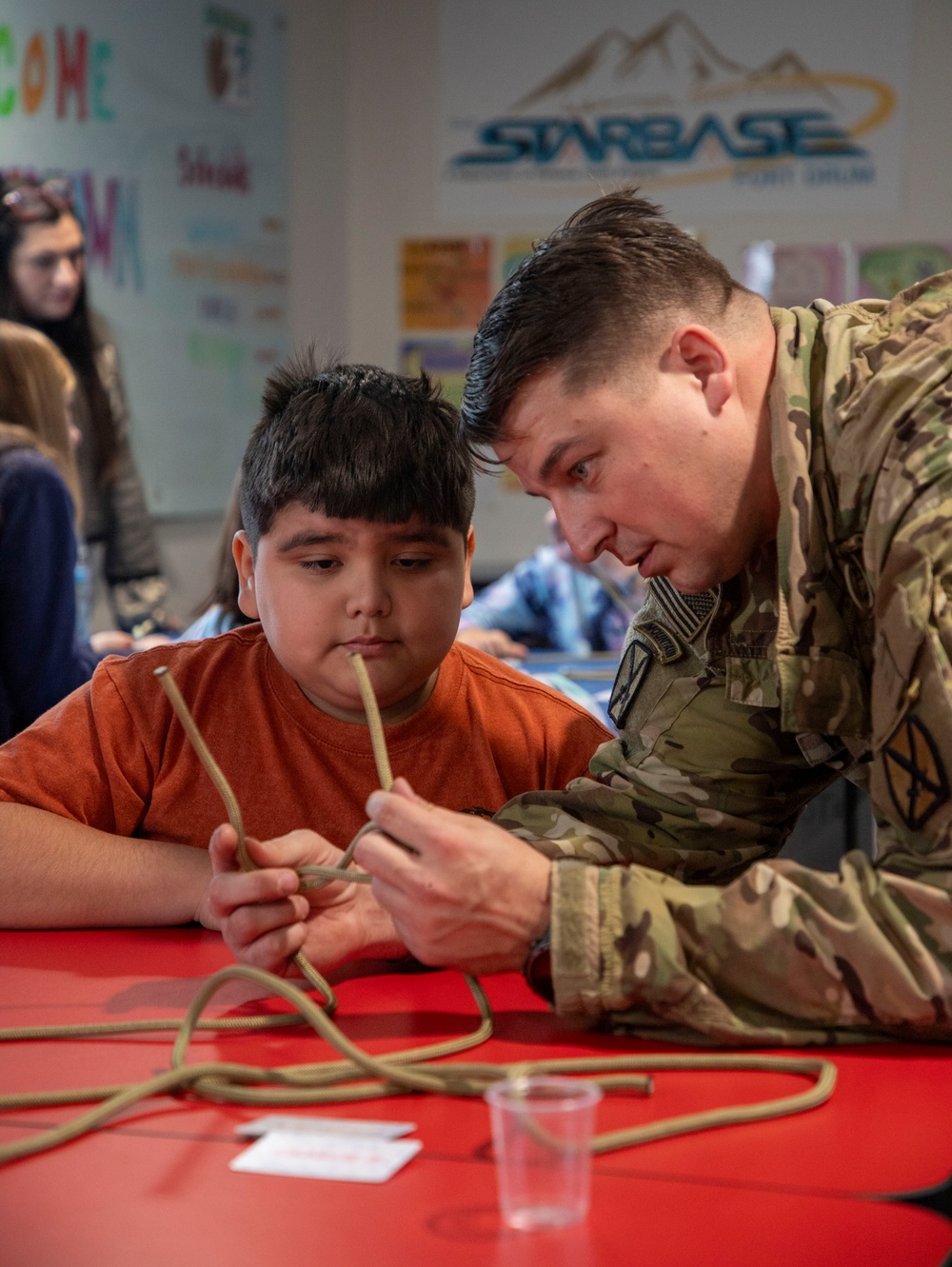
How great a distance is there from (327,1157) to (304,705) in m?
0.75

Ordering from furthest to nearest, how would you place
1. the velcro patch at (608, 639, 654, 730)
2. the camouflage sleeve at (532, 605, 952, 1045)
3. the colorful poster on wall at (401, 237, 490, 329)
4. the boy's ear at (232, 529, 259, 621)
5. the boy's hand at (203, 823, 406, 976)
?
the colorful poster on wall at (401, 237, 490, 329), the boy's ear at (232, 529, 259, 621), the velcro patch at (608, 639, 654, 730), the boy's hand at (203, 823, 406, 976), the camouflage sleeve at (532, 605, 952, 1045)

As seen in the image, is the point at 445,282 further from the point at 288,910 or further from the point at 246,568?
the point at 288,910

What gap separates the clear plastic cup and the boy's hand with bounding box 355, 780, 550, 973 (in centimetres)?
24

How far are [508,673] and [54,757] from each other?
496 mm

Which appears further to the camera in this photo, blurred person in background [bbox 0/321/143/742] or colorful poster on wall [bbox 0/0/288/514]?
colorful poster on wall [bbox 0/0/288/514]

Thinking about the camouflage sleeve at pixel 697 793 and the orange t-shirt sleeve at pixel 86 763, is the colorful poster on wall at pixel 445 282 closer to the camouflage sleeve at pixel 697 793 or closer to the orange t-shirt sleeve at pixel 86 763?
the orange t-shirt sleeve at pixel 86 763

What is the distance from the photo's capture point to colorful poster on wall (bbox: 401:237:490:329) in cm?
558

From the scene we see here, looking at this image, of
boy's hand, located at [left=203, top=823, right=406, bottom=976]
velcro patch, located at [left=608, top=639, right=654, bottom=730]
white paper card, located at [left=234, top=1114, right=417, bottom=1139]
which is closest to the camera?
white paper card, located at [left=234, top=1114, right=417, bottom=1139]

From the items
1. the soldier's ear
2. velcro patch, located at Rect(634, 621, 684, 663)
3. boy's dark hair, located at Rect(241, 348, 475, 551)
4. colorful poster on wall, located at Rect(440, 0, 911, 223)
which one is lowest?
velcro patch, located at Rect(634, 621, 684, 663)

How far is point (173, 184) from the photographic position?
15.3 ft

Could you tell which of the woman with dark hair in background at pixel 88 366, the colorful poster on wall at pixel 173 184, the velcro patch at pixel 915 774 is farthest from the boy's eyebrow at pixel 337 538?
the colorful poster on wall at pixel 173 184

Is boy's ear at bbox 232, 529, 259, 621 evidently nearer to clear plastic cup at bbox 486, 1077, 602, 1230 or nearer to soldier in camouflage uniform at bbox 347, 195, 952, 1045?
soldier in camouflage uniform at bbox 347, 195, 952, 1045

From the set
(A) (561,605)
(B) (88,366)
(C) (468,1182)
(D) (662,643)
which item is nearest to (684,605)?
(D) (662,643)

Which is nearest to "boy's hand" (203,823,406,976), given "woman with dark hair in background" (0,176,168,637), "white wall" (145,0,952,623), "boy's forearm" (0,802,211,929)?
"boy's forearm" (0,802,211,929)
